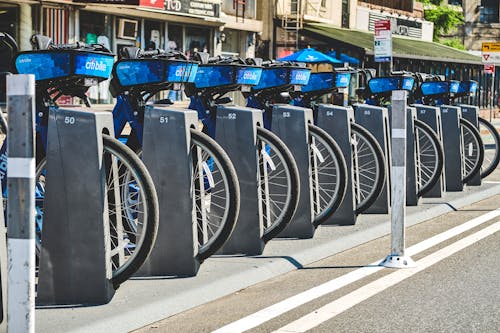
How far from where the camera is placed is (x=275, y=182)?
820 cm

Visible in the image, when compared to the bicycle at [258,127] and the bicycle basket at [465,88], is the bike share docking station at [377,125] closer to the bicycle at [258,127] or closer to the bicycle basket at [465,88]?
the bicycle at [258,127]

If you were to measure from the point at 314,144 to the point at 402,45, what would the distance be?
105ft

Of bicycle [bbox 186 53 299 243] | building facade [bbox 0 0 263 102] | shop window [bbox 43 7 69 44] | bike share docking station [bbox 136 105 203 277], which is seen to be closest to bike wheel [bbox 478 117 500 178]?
bicycle [bbox 186 53 299 243]

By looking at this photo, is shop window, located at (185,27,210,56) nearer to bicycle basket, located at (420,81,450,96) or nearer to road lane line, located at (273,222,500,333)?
bicycle basket, located at (420,81,450,96)

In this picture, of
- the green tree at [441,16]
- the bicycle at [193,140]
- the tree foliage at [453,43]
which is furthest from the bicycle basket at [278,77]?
the tree foliage at [453,43]

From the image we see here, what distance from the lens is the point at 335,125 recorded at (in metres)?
9.41

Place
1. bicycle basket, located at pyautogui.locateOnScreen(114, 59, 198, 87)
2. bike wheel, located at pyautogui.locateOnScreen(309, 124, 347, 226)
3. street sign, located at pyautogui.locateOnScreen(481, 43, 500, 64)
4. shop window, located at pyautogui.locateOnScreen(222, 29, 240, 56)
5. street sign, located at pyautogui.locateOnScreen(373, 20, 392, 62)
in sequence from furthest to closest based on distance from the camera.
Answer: shop window, located at pyautogui.locateOnScreen(222, 29, 240, 56)
street sign, located at pyautogui.locateOnScreen(481, 43, 500, 64)
street sign, located at pyautogui.locateOnScreen(373, 20, 392, 62)
bike wheel, located at pyautogui.locateOnScreen(309, 124, 347, 226)
bicycle basket, located at pyautogui.locateOnScreen(114, 59, 198, 87)

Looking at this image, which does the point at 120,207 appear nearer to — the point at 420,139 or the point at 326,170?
the point at 326,170

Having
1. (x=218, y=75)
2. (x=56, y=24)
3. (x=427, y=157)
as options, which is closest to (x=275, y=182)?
(x=218, y=75)

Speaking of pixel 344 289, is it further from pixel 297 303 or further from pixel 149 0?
pixel 149 0

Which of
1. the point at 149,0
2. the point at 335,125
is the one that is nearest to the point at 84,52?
the point at 335,125

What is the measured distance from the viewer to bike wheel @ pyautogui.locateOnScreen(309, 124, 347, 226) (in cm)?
853

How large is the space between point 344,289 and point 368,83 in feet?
17.5

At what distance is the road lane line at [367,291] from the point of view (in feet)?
18.4
